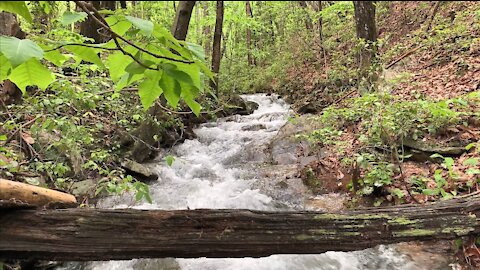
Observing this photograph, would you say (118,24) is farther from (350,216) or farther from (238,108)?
(238,108)

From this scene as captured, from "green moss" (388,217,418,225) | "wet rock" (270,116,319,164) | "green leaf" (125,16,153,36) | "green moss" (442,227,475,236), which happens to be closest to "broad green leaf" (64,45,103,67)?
"green leaf" (125,16,153,36)

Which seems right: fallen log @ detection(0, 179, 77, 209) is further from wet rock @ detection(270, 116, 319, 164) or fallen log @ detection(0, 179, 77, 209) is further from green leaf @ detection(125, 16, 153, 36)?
wet rock @ detection(270, 116, 319, 164)

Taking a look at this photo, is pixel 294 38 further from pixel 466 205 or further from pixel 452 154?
pixel 466 205

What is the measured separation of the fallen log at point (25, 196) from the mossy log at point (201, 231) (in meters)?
0.06

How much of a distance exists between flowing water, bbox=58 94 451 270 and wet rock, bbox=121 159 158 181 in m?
0.20

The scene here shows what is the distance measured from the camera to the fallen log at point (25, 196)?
167cm

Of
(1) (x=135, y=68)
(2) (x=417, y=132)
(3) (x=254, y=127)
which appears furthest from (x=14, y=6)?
(3) (x=254, y=127)

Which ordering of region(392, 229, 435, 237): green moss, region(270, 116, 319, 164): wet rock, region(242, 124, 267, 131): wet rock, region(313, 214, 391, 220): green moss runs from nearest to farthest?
region(313, 214, 391, 220): green moss
region(392, 229, 435, 237): green moss
region(270, 116, 319, 164): wet rock
region(242, 124, 267, 131): wet rock

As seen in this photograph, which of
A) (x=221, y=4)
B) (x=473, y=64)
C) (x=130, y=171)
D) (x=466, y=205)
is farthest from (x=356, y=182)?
(x=221, y=4)

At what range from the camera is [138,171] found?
22.5 ft

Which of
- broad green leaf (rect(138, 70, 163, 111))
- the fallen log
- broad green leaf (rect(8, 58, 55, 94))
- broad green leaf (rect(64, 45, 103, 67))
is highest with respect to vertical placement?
broad green leaf (rect(64, 45, 103, 67))

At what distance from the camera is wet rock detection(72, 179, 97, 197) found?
5.18 metres

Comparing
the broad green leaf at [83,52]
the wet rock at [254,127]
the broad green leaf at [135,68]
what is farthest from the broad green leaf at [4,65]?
the wet rock at [254,127]

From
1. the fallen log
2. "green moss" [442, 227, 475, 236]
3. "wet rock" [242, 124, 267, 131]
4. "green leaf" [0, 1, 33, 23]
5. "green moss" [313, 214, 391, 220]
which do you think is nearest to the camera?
"green leaf" [0, 1, 33, 23]
